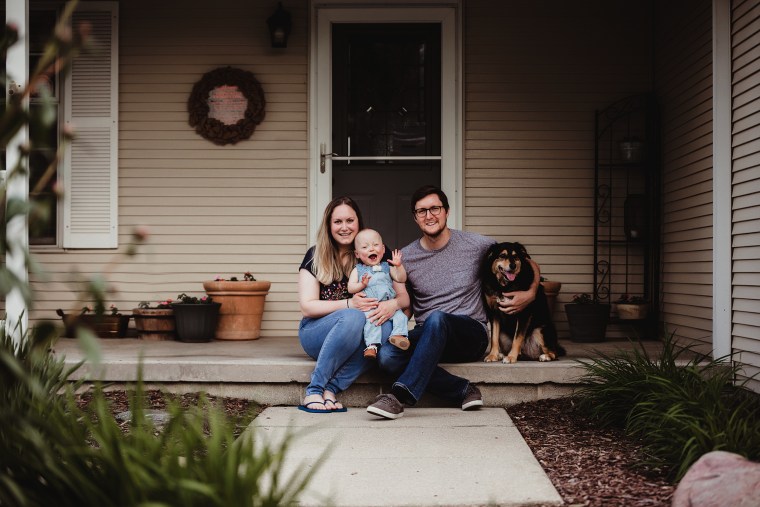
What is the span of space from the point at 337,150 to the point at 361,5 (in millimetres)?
1126

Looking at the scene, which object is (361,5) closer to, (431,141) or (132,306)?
(431,141)

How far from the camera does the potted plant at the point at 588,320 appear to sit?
17.7 feet

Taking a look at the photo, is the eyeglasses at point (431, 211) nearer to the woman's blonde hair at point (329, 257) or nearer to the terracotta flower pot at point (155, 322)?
the woman's blonde hair at point (329, 257)

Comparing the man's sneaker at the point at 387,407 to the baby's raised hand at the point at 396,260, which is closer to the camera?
the man's sneaker at the point at 387,407

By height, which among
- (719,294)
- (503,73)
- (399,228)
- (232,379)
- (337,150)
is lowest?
(232,379)

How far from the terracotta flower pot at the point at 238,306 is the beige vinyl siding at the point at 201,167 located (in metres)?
0.31

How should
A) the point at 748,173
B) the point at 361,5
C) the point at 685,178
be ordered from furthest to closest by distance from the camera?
the point at 361,5, the point at 685,178, the point at 748,173

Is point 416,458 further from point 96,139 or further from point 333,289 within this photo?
point 96,139

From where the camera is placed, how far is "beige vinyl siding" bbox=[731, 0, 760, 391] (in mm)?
4035

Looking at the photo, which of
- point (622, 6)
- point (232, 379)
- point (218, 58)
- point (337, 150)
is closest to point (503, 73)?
point (622, 6)

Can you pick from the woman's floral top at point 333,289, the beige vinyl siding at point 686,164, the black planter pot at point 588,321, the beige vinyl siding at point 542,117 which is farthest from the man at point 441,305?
the beige vinyl siding at point 542,117

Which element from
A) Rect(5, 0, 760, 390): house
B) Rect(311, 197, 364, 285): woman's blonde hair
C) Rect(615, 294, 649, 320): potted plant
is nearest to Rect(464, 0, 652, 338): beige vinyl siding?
Rect(5, 0, 760, 390): house

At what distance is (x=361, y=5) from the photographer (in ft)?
19.1

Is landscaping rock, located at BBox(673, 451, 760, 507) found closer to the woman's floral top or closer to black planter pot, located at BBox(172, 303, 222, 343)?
the woman's floral top
